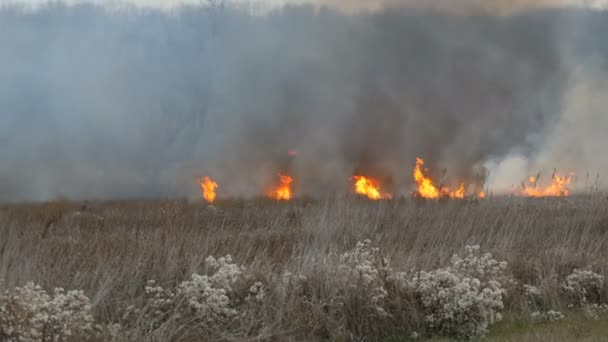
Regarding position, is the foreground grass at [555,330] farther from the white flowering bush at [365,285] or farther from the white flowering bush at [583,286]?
the white flowering bush at [365,285]

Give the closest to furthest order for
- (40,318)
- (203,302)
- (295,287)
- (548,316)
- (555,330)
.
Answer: (40,318), (203,302), (555,330), (295,287), (548,316)

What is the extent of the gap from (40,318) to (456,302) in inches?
193

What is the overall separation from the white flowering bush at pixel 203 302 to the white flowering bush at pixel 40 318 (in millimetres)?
847

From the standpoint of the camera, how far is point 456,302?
8969 millimetres

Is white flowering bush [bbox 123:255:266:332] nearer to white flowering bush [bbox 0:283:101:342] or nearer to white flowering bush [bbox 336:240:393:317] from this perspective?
white flowering bush [bbox 0:283:101:342]

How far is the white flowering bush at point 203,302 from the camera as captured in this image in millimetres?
8305

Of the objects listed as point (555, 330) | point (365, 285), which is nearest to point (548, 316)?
point (555, 330)

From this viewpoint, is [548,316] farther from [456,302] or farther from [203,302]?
[203,302]

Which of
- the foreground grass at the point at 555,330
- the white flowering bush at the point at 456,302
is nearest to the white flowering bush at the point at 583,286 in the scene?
the foreground grass at the point at 555,330

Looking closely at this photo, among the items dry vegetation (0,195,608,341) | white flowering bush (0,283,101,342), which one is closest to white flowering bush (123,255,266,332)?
dry vegetation (0,195,608,341)

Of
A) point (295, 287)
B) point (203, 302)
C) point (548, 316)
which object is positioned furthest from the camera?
point (548, 316)

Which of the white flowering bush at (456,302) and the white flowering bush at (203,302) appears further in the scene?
the white flowering bush at (456,302)

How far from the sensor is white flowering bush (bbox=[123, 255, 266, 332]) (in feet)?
27.2

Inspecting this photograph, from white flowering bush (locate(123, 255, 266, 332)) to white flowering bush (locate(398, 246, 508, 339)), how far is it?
2.13 metres
